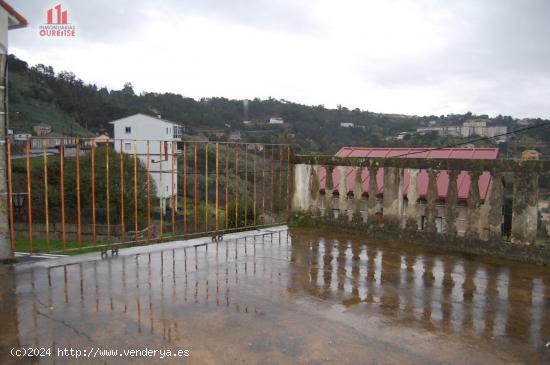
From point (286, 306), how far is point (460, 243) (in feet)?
9.50

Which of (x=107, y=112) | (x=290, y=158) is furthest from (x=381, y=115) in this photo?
(x=290, y=158)

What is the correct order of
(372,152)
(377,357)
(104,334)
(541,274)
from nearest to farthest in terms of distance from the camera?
1. (377,357)
2. (104,334)
3. (541,274)
4. (372,152)

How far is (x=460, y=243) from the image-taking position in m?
5.17

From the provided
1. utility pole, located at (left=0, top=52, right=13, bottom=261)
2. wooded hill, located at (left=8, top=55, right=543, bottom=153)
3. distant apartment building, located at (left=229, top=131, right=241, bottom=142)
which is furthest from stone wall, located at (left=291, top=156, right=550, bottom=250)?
distant apartment building, located at (left=229, top=131, right=241, bottom=142)

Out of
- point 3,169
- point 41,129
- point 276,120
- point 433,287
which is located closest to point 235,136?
point 276,120

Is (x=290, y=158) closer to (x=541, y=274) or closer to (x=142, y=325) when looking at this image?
(x=541, y=274)

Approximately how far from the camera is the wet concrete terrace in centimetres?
258

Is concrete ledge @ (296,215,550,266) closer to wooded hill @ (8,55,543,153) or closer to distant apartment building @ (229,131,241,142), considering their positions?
wooded hill @ (8,55,543,153)

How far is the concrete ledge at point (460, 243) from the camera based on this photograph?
15.4 feet

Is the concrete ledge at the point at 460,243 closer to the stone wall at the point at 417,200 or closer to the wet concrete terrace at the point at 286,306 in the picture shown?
the stone wall at the point at 417,200

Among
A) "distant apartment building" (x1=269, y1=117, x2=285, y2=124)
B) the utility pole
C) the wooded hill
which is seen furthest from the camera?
"distant apartment building" (x1=269, y1=117, x2=285, y2=124)

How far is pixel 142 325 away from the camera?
112 inches

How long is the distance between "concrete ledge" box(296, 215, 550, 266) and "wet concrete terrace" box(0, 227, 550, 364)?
0.66 ft

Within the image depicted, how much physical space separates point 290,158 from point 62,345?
4671 millimetres
